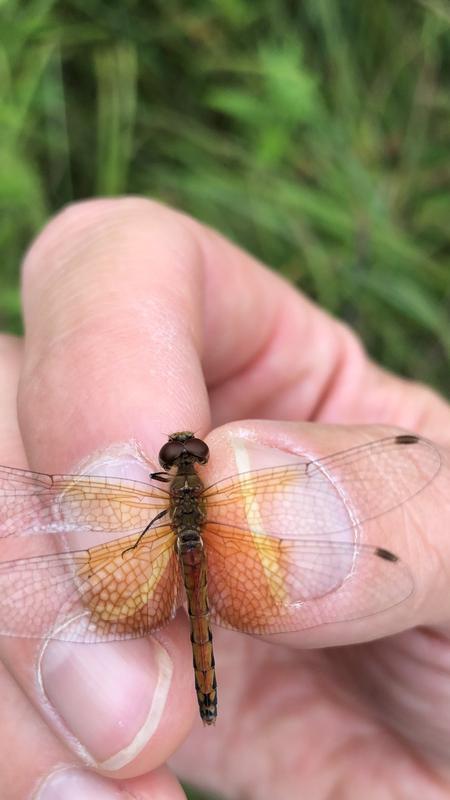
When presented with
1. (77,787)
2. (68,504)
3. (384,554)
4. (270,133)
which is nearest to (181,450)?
(68,504)

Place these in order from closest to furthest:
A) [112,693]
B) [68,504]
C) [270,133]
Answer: [112,693], [68,504], [270,133]

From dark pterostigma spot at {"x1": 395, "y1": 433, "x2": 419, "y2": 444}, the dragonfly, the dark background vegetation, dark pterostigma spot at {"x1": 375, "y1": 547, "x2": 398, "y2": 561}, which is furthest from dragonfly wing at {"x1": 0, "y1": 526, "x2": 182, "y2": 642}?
the dark background vegetation

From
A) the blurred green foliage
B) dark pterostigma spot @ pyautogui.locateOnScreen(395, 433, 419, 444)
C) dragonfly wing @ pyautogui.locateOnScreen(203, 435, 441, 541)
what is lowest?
dragonfly wing @ pyautogui.locateOnScreen(203, 435, 441, 541)

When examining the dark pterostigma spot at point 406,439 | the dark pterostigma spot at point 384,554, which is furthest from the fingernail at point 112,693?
the dark pterostigma spot at point 406,439

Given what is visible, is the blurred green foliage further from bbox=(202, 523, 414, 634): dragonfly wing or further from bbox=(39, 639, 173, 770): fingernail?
bbox=(39, 639, 173, 770): fingernail

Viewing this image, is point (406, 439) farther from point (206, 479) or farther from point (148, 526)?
point (148, 526)

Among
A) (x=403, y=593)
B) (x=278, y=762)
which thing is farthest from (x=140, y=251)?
(x=278, y=762)
